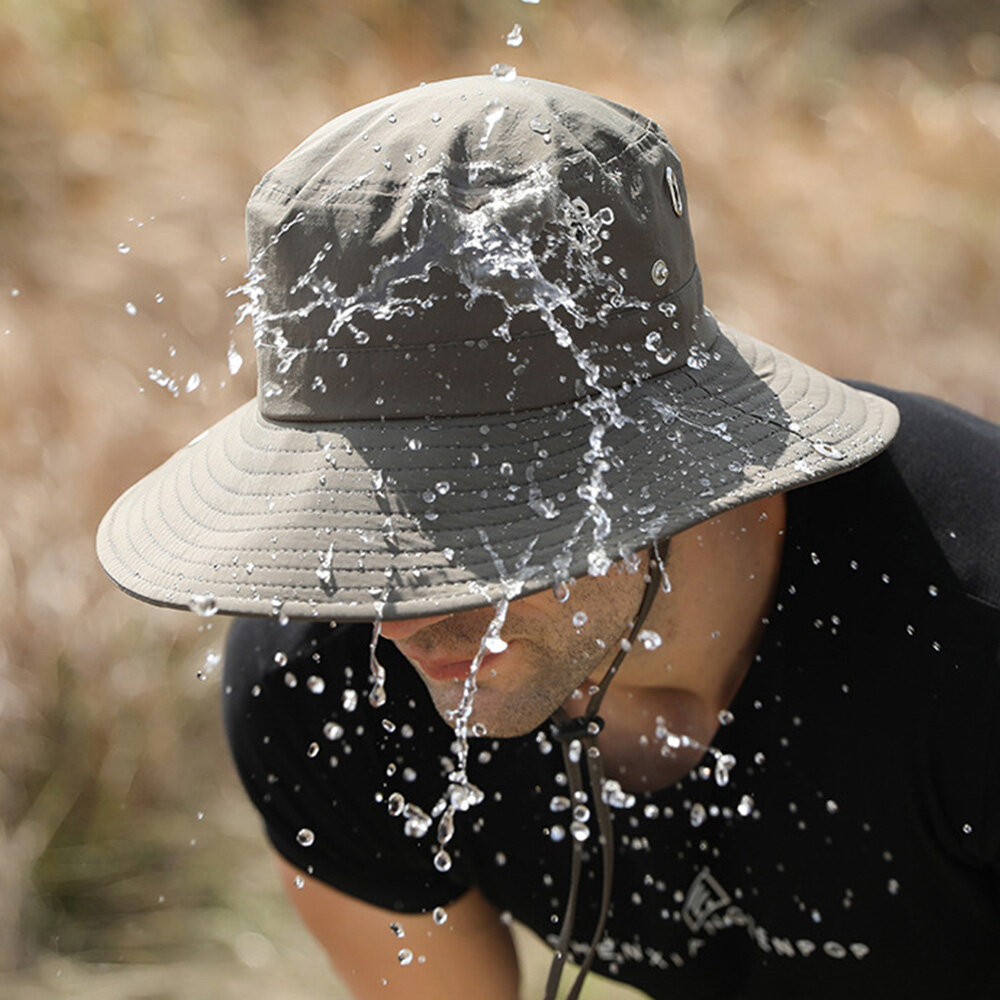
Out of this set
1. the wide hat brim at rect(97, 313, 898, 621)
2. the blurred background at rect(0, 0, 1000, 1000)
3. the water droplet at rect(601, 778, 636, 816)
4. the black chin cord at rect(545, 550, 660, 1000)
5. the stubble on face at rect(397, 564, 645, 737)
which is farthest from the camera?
the blurred background at rect(0, 0, 1000, 1000)

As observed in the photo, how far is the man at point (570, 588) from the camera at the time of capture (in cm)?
143

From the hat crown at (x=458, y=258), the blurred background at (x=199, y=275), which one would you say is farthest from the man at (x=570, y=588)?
the blurred background at (x=199, y=275)

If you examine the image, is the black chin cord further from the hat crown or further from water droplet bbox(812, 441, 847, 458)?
the hat crown

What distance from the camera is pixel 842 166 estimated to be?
4.77 m

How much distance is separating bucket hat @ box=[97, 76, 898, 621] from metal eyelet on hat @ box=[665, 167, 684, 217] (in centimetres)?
4

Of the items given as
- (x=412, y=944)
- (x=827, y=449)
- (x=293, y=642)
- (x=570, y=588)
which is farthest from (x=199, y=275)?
(x=827, y=449)

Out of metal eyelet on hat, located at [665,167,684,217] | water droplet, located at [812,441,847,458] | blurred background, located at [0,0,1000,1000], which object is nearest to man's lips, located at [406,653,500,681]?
water droplet, located at [812,441,847,458]

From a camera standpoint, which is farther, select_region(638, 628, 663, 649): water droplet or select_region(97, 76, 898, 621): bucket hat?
select_region(638, 628, 663, 649): water droplet

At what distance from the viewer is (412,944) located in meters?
2.40

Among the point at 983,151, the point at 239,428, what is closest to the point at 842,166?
the point at 983,151

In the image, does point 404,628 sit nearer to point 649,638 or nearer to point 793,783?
point 649,638

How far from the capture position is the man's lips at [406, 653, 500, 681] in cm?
173

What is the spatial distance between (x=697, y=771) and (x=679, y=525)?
2.30 ft

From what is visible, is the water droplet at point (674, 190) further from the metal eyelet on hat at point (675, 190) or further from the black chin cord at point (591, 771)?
the black chin cord at point (591, 771)
